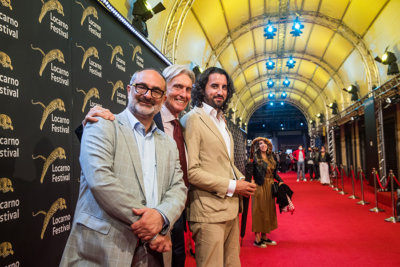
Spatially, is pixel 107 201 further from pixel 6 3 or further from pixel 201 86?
pixel 6 3

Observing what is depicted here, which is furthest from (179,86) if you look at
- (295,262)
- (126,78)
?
(295,262)

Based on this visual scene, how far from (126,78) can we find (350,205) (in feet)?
24.4

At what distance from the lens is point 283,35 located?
14102 millimetres

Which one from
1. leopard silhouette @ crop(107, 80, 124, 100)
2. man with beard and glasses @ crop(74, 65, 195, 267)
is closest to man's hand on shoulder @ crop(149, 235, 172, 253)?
man with beard and glasses @ crop(74, 65, 195, 267)

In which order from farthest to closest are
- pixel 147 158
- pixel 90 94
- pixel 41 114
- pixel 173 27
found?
pixel 173 27
pixel 90 94
pixel 41 114
pixel 147 158

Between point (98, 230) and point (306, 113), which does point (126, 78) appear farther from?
point (306, 113)

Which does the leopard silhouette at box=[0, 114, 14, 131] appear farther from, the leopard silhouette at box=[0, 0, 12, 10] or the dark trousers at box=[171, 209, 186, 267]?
the dark trousers at box=[171, 209, 186, 267]

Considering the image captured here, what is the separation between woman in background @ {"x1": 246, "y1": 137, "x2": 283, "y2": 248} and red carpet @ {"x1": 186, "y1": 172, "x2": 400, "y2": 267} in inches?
Result: 10.5

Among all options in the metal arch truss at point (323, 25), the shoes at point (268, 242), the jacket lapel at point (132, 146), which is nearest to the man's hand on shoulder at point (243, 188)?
the jacket lapel at point (132, 146)

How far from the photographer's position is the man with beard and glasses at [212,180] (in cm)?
198

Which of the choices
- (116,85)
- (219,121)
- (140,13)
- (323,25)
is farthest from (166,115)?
(323,25)

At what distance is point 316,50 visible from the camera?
15.9 meters

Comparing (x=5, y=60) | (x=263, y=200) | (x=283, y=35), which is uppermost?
(x=283, y=35)

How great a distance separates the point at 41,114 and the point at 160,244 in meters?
1.91
